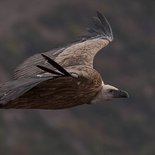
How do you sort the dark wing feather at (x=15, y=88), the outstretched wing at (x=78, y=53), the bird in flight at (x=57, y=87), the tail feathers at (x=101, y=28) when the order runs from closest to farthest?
the dark wing feather at (x=15, y=88), the bird in flight at (x=57, y=87), the outstretched wing at (x=78, y=53), the tail feathers at (x=101, y=28)

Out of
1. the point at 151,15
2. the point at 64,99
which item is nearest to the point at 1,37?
the point at 151,15

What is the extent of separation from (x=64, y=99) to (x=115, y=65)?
64.6 feet

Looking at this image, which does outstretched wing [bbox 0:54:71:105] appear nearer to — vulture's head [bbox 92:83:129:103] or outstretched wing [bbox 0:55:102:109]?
outstretched wing [bbox 0:55:102:109]

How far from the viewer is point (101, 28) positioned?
10867 millimetres

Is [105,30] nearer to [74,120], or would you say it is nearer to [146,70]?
[74,120]

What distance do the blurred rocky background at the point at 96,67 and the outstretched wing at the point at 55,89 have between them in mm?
13158

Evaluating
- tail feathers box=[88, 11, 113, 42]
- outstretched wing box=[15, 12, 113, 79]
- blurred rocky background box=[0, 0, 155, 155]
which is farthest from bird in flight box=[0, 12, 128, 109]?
blurred rocky background box=[0, 0, 155, 155]

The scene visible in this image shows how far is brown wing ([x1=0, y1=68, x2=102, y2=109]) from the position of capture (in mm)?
8242

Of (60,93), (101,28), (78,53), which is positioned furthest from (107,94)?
(101,28)

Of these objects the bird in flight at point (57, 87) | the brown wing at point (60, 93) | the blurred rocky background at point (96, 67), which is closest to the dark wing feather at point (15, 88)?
the bird in flight at point (57, 87)

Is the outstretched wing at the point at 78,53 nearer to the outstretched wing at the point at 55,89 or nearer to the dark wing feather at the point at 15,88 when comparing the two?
the outstretched wing at the point at 55,89

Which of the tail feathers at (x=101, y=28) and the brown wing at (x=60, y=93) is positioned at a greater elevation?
the brown wing at (x=60, y=93)

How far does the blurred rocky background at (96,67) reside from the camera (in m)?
23.7

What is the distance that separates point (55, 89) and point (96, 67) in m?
18.5
